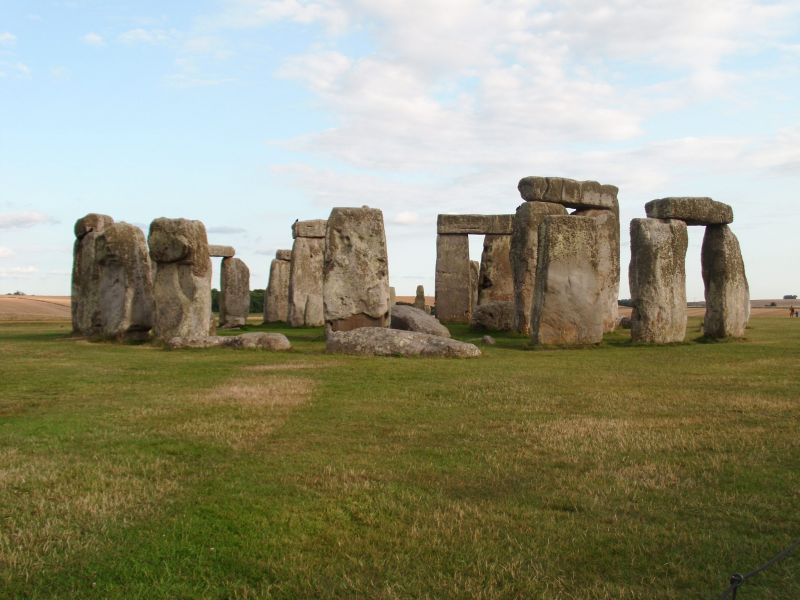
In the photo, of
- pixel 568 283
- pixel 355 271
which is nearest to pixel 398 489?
pixel 568 283

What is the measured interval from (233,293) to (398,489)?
66.1 feet

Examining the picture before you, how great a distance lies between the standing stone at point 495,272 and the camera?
23250mm

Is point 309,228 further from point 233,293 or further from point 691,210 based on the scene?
point 691,210

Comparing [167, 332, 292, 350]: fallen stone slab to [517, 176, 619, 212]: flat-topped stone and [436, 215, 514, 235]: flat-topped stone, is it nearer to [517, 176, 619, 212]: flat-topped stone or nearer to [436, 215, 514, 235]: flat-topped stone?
[517, 176, 619, 212]: flat-topped stone

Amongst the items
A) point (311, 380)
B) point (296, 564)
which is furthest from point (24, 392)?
point (296, 564)

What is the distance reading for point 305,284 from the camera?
22.3m

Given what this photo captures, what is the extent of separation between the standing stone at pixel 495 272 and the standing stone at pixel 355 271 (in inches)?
368

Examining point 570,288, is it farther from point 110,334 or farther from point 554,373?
point 110,334

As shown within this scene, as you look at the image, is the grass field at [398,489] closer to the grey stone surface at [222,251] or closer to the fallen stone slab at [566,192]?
the fallen stone slab at [566,192]

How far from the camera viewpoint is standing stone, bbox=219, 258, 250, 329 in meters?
22.9

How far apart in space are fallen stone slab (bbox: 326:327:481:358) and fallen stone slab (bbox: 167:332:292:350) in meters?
1.03

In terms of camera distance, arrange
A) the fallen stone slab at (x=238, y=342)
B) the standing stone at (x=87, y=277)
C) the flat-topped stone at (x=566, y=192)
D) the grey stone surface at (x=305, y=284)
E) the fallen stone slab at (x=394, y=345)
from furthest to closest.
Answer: the grey stone surface at (x=305, y=284)
the flat-topped stone at (x=566, y=192)
the standing stone at (x=87, y=277)
the fallen stone slab at (x=238, y=342)
the fallen stone slab at (x=394, y=345)

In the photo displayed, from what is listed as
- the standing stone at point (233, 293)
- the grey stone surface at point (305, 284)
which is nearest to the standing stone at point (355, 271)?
the grey stone surface at point (305, 284)

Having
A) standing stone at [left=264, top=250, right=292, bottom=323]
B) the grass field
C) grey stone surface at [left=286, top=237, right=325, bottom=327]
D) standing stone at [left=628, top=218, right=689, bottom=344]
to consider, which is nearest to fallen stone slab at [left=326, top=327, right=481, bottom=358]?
the grass field
